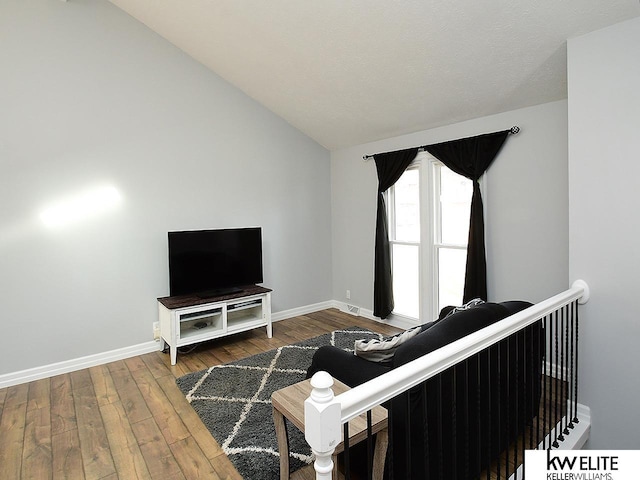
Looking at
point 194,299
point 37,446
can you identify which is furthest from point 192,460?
point 194,299

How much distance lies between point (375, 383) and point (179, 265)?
3.17 metres

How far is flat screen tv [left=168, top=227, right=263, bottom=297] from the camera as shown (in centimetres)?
375

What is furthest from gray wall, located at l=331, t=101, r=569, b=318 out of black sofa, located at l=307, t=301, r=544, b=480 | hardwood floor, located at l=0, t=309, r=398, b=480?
hardwood floor, located at l=0, t=309, r=398, b=480

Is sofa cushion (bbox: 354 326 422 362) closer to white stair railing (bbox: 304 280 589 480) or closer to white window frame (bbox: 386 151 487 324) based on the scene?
white stair railing (bbox: 304 280 589 480)

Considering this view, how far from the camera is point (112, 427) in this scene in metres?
2.48

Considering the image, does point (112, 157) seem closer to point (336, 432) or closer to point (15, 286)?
point (15, 286)

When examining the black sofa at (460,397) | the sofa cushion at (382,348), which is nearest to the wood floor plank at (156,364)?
the black sofa at (460,397)

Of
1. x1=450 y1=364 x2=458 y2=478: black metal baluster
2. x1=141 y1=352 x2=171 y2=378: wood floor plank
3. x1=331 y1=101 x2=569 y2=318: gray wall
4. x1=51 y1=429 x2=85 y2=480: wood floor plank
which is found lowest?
x1=51 y1=429 x2=85 y2=480: wood floor plank

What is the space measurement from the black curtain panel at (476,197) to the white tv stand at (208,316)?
2.26 m

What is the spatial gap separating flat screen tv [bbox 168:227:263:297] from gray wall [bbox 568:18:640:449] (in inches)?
124

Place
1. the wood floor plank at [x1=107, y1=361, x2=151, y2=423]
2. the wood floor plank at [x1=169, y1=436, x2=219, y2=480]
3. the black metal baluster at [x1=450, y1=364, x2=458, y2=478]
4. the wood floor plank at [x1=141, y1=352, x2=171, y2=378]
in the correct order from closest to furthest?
the black metal baluster at [x1=450, y1=364, x2=458, y2=478] → the wood floor plank at [x1=169, y1=436, x2=219, y2=480] → the wood floor plank at [x1=107, y1=361, x2=151, y2=423] → the wood floor plank at [x1=141, y1=352, x2=171, y2=378]

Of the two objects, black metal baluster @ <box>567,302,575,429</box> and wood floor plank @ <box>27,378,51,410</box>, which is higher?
black metal baluster @ <box>567,302,575,429</box>

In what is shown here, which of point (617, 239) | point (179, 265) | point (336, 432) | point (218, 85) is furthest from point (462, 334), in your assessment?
point (218, 85)

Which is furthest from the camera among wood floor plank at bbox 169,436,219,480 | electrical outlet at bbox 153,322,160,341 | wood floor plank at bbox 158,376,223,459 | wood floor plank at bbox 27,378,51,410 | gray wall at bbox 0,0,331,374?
electrical outlet at bbox 153,322,160,341
